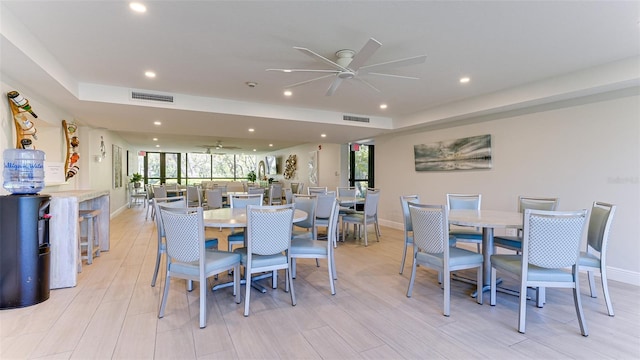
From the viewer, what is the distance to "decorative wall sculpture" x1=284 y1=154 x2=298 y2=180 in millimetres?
12133

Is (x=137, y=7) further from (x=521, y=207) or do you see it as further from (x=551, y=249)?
(x=521, y=207)

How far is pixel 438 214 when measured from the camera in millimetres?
2725

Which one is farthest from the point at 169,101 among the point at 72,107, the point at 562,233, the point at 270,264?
the point at 562,233

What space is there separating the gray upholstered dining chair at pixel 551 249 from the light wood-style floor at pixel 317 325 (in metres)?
0.26

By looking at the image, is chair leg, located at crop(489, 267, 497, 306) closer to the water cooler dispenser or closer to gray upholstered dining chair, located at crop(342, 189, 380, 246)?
gray upholstered dining chair, located at crop(342, 189, 380, 246)

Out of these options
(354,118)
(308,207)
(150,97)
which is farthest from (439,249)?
(150,97)

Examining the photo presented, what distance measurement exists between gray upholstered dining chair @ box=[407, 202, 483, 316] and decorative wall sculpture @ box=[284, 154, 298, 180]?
934cm

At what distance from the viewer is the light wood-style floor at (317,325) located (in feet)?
6.87

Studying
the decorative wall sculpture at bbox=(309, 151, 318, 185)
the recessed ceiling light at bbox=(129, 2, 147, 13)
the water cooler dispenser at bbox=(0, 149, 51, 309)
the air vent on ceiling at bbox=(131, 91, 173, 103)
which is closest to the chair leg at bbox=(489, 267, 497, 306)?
the recessed ceiling light at bbox=(129, 2, 147, 13)

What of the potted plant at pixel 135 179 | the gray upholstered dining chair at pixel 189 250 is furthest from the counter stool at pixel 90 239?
the potted plant at pixel 135 179

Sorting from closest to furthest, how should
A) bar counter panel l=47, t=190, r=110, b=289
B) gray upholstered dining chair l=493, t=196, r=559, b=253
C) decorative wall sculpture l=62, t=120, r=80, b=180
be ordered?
bar counter panel l=47, t=190, r=110, b=289, gray upholstered dining chair l=493, t=196, r=559, b=253, decorative wall sculpture l=62, t=120, r=80, b=180

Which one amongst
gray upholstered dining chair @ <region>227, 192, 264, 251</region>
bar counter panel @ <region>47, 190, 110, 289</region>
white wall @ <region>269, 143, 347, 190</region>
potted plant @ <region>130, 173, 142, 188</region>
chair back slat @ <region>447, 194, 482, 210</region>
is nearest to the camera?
bar counter panel @ <region>47, 190, 110, 289</region>

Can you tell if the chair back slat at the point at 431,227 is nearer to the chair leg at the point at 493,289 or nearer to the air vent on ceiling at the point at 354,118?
the chair leg at the point at 493,289

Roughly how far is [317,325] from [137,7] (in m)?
2.81
